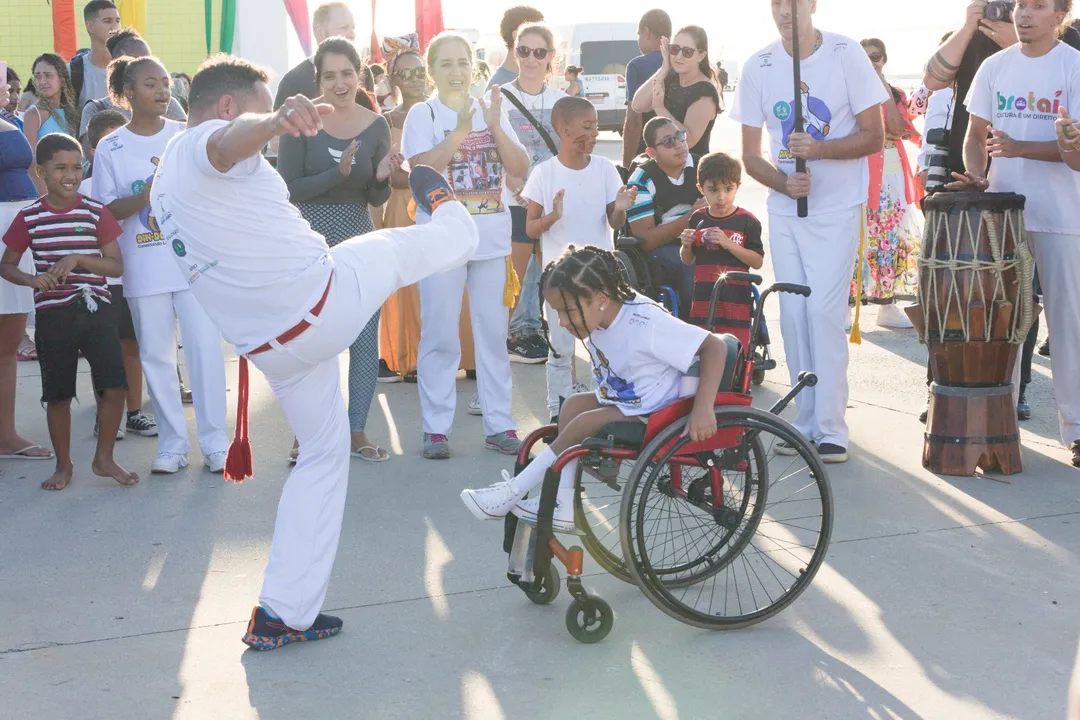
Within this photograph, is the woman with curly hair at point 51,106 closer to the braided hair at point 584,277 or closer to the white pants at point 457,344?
the white pants at point 457,344

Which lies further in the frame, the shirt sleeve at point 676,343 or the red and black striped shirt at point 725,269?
the red and black striped shirt at point 725,269

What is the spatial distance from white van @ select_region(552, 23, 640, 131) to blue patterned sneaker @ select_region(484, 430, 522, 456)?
22601 mm

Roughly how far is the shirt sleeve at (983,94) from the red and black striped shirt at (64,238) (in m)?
4.00

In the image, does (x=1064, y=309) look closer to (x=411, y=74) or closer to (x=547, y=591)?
(x=547, y=591)

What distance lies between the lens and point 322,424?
3.89 m

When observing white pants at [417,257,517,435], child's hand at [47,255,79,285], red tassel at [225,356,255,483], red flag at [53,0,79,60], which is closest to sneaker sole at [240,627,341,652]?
red tassel at [225,356,255,483]

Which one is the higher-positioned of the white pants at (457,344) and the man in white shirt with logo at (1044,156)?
the man in white shirt with logo at (1044,156)

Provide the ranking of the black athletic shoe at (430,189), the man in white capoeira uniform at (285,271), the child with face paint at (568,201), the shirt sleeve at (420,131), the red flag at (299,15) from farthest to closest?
the red flag at (299,15), the child with face paint at (568,201), the shirt sleeve at (420,131), the black athletic shoe at (430,189), the man in white capoeira uniform at (285,271)

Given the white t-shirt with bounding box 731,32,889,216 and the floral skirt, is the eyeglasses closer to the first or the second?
the white t-shirt with bounding box 731,32,889,216

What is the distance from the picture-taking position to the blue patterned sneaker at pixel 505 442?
6.08 meters

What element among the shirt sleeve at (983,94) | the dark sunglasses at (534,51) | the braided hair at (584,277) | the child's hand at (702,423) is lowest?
the child's hand at (702,423)

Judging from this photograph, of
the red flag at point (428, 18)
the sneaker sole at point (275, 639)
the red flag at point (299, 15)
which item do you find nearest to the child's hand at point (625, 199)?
the sneaker sole at point (275, 639)

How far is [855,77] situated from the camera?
580cm

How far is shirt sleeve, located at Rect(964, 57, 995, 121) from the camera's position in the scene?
5.86m
